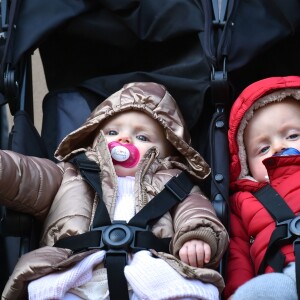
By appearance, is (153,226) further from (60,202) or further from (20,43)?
(20,43)

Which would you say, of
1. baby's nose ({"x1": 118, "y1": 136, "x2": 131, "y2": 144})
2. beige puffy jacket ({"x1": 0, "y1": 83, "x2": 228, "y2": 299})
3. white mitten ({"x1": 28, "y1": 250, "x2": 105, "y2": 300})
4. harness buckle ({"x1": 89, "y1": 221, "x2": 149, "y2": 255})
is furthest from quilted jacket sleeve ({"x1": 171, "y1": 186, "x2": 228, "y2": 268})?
baby's nose ({"x1": 118, "y1": 136, "x2": 131, "y2": 144})

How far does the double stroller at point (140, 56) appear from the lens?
8.26 ft

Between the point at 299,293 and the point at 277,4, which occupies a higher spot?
the point at 277,4

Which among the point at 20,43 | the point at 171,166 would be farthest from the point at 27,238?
the point at 20,43

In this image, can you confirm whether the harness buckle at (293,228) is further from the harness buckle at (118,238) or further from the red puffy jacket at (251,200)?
the harness buckle at (118,238)

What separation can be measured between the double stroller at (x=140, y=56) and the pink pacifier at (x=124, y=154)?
222mm

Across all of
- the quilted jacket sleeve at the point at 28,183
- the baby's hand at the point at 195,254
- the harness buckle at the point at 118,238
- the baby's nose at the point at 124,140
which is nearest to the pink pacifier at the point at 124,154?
the baby's nose at the point at 124,140

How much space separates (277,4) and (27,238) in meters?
1.07

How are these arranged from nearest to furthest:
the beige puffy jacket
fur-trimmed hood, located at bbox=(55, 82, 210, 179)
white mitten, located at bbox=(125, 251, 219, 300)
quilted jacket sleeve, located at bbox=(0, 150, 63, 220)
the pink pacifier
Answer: white mitten, located at bbox=(125, 251, 219, 300) < the beige puffy jacket < quilted jacket sleeve, located at bbox=(0, 150, 63, 220) < the pink pacifier < fur-trimmed hood, located at bbox=(55, 82, 210, 179)

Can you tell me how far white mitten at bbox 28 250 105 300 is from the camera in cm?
197

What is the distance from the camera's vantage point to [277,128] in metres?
2.49

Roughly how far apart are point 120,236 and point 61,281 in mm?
204

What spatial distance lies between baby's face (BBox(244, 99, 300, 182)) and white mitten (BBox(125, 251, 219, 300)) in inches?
23.1

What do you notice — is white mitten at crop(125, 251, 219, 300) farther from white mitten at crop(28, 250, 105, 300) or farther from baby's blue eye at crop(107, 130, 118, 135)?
baby's blue eye at crop(107, 130, 118, 135)
